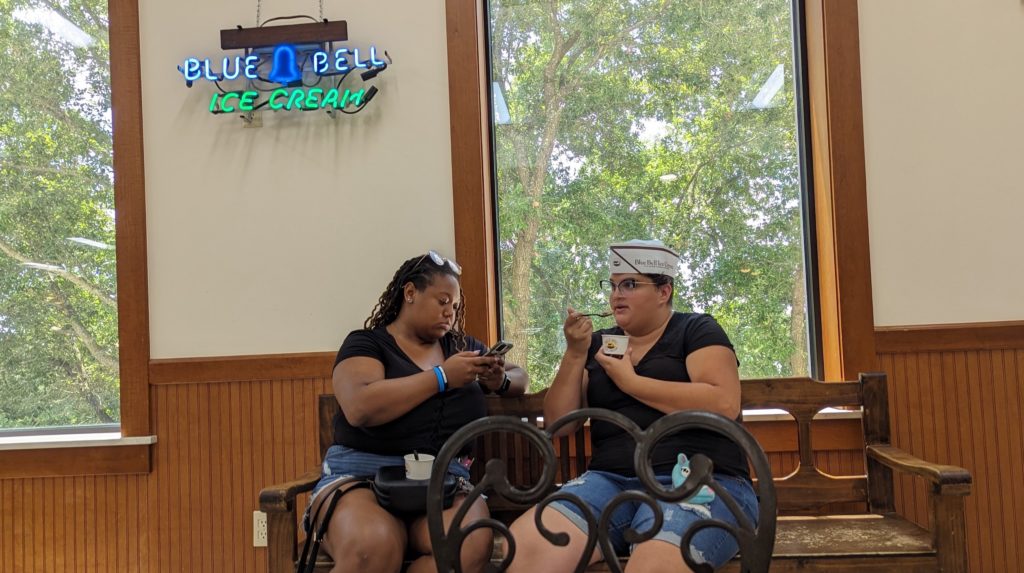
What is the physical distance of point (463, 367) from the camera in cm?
238

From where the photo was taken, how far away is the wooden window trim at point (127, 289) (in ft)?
10.1

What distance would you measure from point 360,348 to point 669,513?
105 centimetres

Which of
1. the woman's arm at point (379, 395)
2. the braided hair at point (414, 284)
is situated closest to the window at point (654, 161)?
the braided hair at point (414, 284)

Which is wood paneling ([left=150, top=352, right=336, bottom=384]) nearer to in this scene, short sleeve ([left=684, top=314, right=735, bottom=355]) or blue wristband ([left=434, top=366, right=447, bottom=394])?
blue wristband ([left=434, top=366, right=447, bottom=394])

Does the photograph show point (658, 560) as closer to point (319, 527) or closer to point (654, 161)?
point (319, 527)

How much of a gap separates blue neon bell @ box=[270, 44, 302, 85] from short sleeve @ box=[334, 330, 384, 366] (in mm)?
1112

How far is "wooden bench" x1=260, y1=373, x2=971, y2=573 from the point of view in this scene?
2.16 metres

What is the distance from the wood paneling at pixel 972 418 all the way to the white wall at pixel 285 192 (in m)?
1.74

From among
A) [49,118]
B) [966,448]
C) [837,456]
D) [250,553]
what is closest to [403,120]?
[49,118]

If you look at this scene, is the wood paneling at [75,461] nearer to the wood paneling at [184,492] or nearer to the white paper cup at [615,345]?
the wood paneling at [184,492]

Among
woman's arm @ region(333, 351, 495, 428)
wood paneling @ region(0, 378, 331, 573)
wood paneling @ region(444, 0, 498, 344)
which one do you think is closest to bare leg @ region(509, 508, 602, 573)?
woman's arm @ region(333, 351, 495, 428)

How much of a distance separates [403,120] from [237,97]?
0.64m

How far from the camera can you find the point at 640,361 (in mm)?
2465

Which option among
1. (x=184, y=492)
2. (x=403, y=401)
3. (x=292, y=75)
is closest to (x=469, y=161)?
(x=292, y=75)
